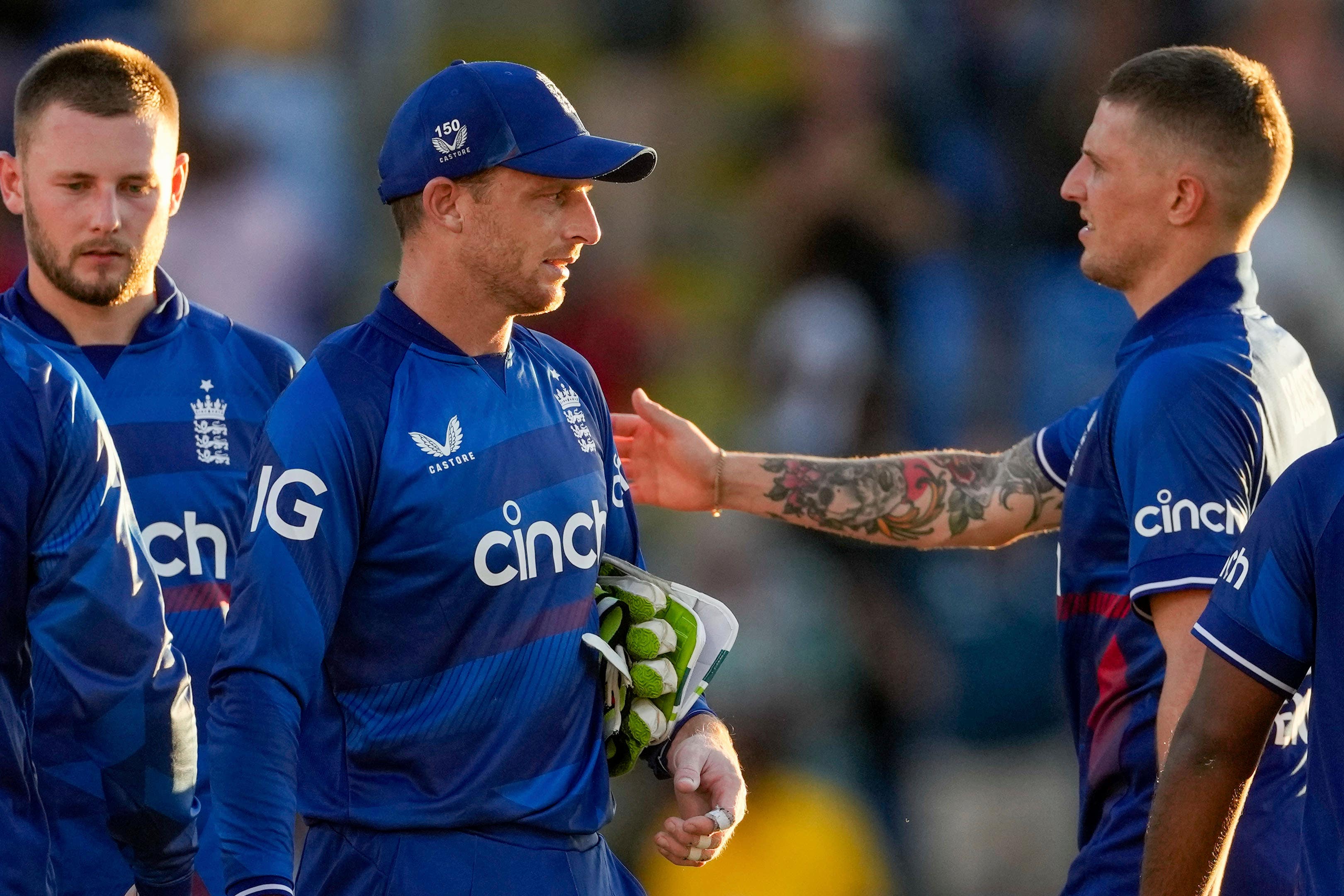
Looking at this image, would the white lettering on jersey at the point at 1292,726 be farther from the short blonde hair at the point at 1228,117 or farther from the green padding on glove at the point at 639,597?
the green padding on glove at the point at 639,597

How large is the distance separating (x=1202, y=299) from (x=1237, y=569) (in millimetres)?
1320

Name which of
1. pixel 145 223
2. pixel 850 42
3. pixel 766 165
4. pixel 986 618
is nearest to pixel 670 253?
pixel 766 165

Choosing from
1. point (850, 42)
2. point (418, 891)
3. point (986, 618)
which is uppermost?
point (850, 42)

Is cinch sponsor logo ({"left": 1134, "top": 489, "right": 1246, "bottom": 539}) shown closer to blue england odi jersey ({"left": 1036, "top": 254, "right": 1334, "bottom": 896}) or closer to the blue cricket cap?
blue england odi jersey ({"left": 1036, "top": 254, "right": 1334, "bottom": 896})

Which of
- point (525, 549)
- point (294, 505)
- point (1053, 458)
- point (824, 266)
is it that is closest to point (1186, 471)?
point (1053, 458)

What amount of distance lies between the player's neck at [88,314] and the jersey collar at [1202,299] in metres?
2.44

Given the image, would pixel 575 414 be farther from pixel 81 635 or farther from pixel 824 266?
pixel 824 266

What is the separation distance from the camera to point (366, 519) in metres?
3.51

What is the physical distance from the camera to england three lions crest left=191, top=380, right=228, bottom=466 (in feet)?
14.6

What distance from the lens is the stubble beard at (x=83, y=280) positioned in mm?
4395

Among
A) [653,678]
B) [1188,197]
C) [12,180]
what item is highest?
[12,180]

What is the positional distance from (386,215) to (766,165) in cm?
205

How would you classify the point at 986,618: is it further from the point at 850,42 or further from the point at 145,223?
the point at 145,223

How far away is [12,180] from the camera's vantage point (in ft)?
15.1
